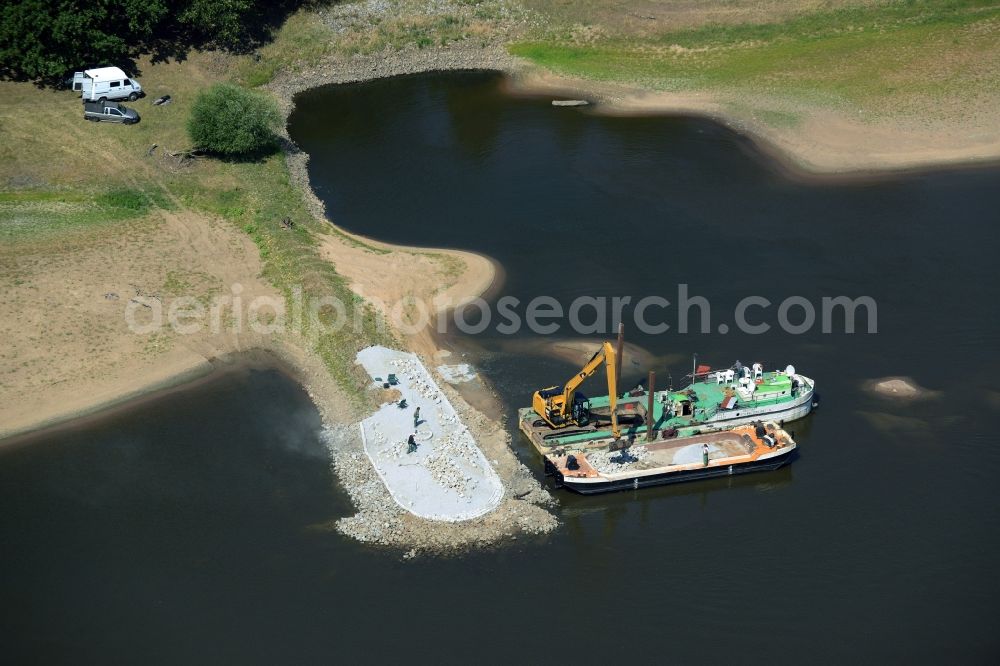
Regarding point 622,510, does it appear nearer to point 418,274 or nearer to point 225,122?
point 418,274

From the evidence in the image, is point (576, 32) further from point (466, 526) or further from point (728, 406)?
point (466, 526)

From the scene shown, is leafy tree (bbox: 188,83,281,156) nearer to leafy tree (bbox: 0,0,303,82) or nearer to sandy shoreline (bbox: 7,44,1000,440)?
sandy shoreline (bbox: 7,44,1000,440)

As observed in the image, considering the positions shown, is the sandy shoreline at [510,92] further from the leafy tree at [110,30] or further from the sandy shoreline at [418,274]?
the leafy tree at [110,30]

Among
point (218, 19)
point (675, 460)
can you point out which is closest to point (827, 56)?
point (218, 19)

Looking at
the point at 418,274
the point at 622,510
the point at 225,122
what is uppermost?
the point at 225,122

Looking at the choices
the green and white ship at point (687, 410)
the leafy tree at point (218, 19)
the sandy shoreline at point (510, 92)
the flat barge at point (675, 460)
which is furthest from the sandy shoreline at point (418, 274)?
the leafy tree at point (218, 19)
